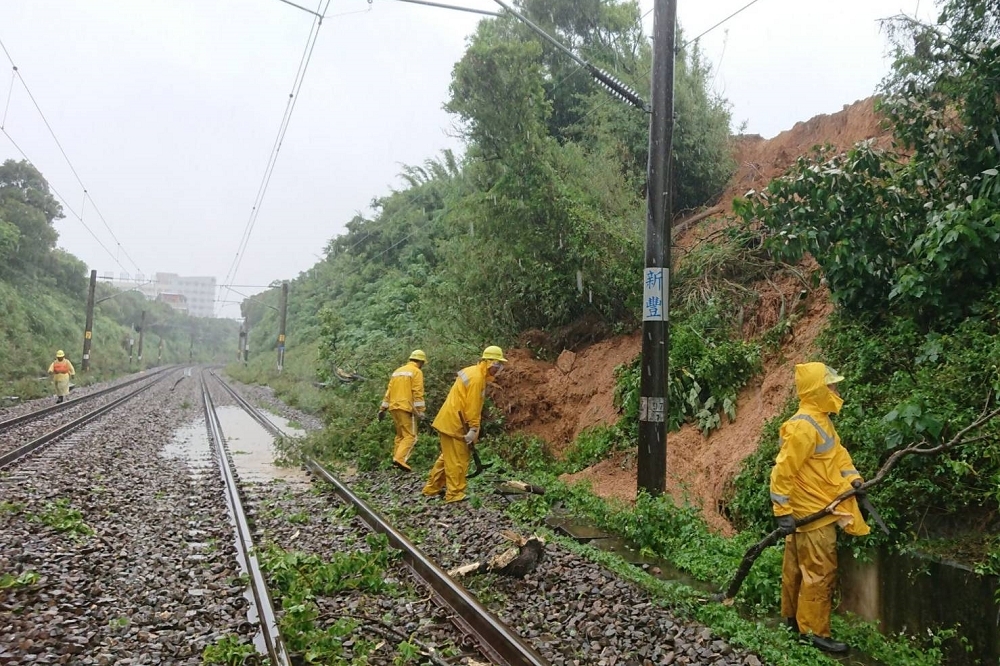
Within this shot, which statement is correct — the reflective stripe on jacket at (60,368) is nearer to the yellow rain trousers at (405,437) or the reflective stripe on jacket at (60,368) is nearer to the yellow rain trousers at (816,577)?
the yellow rain trousers at (405,437)

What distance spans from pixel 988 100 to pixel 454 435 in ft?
22.2

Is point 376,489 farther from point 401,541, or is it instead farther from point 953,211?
point 953,211

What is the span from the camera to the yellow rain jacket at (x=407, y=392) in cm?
1079

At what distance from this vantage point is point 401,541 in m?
6.86

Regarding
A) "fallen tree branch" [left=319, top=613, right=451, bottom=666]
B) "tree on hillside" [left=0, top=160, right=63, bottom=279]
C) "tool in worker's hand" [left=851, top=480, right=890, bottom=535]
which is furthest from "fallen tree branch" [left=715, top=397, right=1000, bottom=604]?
"tree on hillside" [left=0, top=160, right=63, bottom=279]

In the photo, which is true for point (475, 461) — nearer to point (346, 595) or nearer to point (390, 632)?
point (346, 595)

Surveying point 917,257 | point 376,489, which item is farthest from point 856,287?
point 376,489

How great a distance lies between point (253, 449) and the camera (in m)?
15.1

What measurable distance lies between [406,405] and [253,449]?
594 cm

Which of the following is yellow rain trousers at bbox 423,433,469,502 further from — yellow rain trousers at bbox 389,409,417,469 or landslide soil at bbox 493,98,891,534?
yellow rain trousers at bbox 389,409,417,469

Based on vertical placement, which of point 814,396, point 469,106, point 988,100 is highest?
point 469,106

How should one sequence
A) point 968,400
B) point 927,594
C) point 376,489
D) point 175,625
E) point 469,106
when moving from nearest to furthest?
point 927,594 < point 175,625 < point 968,400 < point 376,489 < point 469,106

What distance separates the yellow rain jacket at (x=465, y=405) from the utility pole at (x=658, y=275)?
2441 millimetres

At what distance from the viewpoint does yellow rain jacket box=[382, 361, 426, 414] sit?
35.4ft
